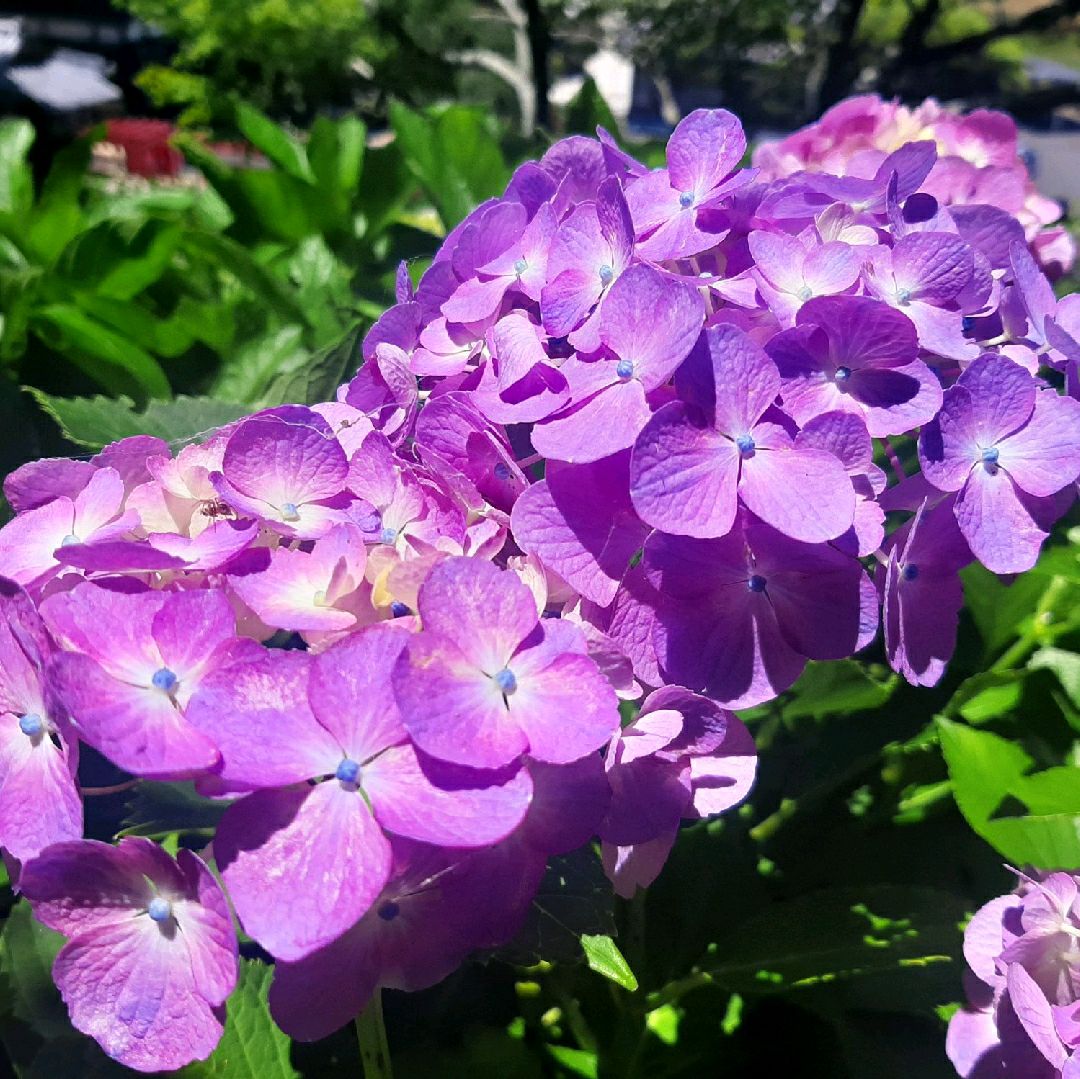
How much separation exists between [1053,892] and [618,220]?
1.55ft

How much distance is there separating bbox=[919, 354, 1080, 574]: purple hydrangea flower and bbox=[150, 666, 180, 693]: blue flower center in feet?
1.26

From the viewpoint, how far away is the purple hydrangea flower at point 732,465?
478 mm

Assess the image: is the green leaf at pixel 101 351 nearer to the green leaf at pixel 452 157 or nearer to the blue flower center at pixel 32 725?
the green leaf at pixel 452 157

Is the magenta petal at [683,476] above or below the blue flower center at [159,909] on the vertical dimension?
above

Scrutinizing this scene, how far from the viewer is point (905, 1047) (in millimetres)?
855

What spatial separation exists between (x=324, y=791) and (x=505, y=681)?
0.09 m

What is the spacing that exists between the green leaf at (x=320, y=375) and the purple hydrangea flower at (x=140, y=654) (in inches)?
17.7

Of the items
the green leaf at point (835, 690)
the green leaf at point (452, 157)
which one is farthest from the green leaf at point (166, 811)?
the green leaf at point (452, 157)

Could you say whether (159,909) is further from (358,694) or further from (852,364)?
(852,364)

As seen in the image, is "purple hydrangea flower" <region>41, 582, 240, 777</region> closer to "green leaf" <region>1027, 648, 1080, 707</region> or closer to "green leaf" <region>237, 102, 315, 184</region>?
"green leaf" <region>1027, 648, 1080, 707</region>

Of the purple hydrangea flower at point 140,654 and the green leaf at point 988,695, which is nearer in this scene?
the purple hydrangea flower at point 140,654

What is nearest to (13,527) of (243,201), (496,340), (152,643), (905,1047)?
(152,643)

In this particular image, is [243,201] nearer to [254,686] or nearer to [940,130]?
[940,130]

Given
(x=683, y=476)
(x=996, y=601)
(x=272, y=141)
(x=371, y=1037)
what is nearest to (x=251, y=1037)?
(x=371, y=1037)
